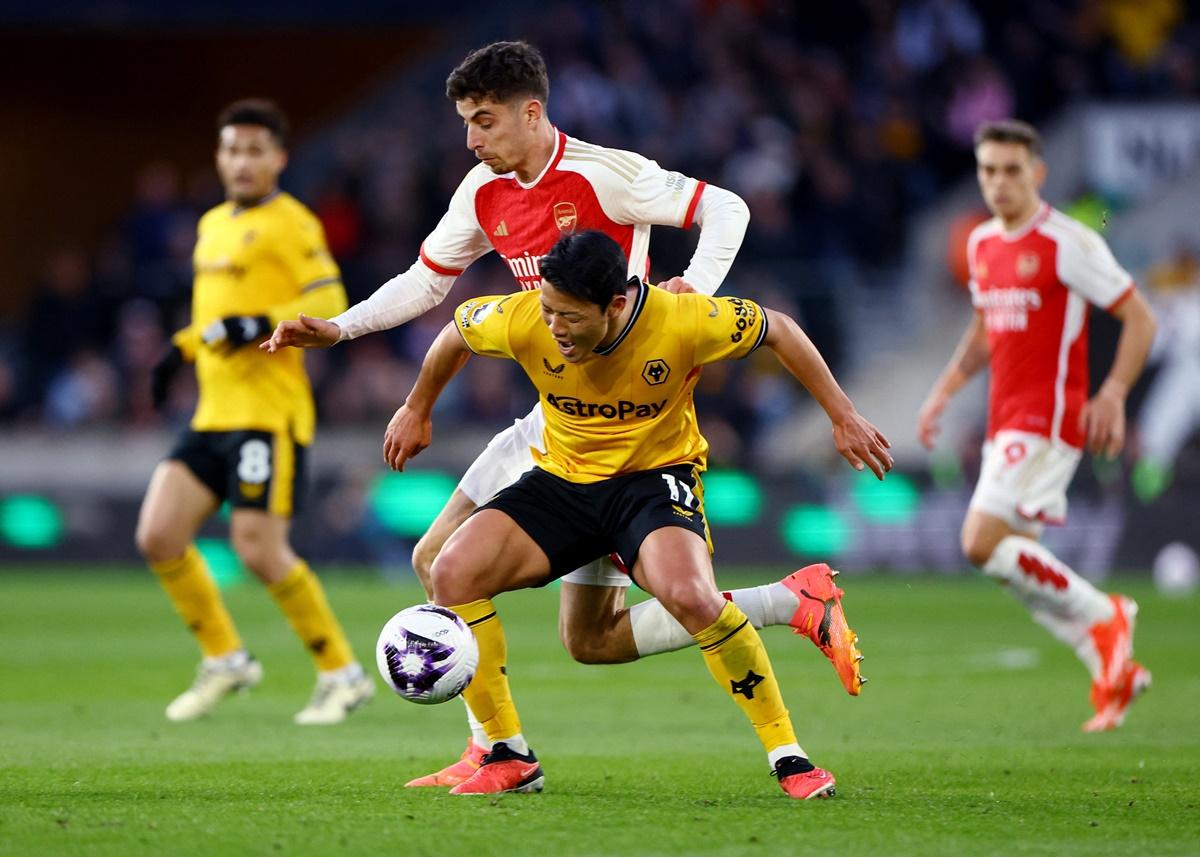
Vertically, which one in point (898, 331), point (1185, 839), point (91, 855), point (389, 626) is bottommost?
point (1185, 839)

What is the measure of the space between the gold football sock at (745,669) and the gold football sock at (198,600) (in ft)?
11.9

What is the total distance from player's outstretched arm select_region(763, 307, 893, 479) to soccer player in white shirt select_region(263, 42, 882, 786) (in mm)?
332

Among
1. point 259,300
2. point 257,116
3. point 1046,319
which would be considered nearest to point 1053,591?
point 1046,319

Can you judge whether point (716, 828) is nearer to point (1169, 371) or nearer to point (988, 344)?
point (988, 344)

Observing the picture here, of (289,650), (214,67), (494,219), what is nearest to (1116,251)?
(289,650)

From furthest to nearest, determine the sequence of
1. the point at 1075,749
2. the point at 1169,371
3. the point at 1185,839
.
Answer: the point at 1169,371 → the point at 1075,749 → the point at 1185,839

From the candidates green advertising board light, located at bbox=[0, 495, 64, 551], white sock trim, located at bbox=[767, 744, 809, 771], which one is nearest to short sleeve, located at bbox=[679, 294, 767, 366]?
white sock trim, located at bbox=[767, 744, 809, 771]

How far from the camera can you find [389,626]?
222 inches

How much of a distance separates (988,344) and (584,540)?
3.51 meters

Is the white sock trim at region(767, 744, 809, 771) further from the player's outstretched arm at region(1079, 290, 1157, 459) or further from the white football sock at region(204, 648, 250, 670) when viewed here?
the white football sock at region(204, 648, 250, 670)

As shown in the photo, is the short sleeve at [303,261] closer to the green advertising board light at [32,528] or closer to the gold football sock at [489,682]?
the gold football sock at [489,682]

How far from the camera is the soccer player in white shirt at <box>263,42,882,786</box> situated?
6.18 meters

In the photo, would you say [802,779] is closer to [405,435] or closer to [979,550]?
[405,435]

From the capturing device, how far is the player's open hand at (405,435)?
618cm
